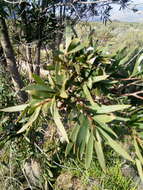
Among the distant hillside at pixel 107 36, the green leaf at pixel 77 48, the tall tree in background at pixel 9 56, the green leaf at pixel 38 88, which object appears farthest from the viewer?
the tall tree in background at pixel 9 56

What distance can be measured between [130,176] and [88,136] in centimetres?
139

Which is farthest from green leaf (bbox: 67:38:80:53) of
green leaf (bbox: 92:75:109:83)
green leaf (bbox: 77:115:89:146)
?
green leaf (bbox: 77:115:89:146)

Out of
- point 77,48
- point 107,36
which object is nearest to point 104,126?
point 77,48

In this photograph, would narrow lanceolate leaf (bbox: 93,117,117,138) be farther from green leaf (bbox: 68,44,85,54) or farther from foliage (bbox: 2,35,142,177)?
green leaf (bbox: 68,44,85,54)

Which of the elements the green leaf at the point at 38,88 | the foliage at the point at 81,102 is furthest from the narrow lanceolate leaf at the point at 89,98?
the green leaf at the point at 38,88

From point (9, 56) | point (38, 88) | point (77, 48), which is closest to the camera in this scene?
point (38, 88)

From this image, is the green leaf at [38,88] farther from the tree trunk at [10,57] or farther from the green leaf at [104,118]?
the tree trunk at [10,57]

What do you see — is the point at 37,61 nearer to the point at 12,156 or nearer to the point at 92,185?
the point at 12,156

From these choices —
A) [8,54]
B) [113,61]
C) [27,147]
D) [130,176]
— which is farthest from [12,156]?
[130,176]

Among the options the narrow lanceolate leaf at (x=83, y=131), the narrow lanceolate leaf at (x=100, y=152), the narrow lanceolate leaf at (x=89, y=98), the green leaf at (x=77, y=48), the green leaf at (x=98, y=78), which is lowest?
the narrow lanceolate leaf at (x=100, y=152)

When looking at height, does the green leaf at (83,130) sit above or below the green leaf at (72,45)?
below

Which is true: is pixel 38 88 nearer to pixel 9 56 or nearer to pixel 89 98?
pixel 89 98

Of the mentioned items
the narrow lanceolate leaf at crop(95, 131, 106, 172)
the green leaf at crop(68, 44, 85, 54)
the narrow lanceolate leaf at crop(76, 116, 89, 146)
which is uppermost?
the green leaf at crop(68, 44, 85, 54)

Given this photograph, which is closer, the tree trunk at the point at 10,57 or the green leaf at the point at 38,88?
the green leaf at the point at 38,88
